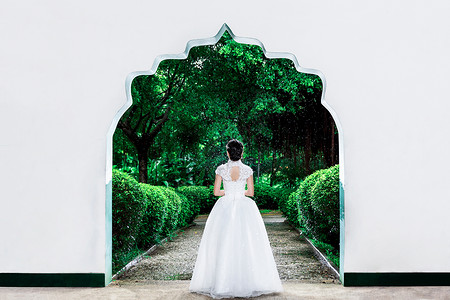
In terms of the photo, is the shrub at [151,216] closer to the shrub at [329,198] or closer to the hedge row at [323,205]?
the hedge row at [323,205]

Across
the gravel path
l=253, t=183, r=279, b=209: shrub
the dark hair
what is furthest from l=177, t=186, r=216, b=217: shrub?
the dark hair

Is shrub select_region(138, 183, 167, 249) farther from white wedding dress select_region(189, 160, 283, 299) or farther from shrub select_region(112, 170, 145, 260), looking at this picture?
white wedding dress select_region(189, 160, 283, 299)

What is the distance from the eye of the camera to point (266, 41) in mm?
5066

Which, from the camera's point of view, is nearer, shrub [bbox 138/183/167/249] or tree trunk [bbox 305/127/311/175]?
shrub [bbox 138/183/167/249]

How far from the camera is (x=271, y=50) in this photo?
5.08m

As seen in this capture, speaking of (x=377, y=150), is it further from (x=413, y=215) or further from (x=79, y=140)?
(x=79, y=140)

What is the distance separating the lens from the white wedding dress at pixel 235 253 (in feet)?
15.1

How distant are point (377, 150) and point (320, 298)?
5.92 feet

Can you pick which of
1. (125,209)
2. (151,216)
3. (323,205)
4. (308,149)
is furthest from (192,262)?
(308,149)

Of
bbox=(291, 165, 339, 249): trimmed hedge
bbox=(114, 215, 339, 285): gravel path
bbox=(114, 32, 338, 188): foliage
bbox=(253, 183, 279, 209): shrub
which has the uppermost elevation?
bbox=(114, 32, 338, 188): foliage

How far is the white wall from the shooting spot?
507cm

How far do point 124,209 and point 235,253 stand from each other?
235 cm

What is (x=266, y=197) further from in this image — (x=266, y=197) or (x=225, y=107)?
(x=225, y=107)

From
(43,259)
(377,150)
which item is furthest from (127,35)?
(377,150)
